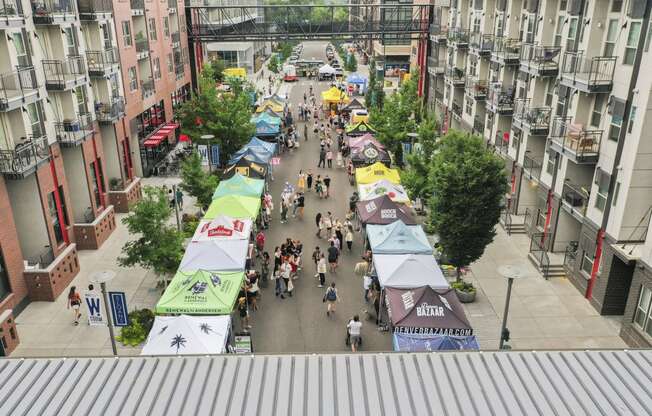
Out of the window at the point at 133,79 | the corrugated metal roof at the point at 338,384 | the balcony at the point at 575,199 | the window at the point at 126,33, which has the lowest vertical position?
the balcony at the point at 575,199

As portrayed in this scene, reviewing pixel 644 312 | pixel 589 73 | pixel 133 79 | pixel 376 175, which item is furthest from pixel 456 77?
pixel 644 312

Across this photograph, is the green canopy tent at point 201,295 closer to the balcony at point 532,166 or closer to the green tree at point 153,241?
the green tree at point 153,241

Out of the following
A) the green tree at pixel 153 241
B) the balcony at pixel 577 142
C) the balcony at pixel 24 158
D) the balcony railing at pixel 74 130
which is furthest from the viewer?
the balcony railing at pixel 74 130

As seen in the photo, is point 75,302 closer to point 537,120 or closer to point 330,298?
point 330,298

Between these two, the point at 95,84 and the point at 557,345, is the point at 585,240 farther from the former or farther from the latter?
the point at 95,84

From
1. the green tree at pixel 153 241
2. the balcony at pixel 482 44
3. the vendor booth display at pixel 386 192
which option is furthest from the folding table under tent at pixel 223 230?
the balcony at pixel 482 44

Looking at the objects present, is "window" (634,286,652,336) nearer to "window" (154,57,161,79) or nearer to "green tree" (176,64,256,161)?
"green tree" (176,64,256,161)

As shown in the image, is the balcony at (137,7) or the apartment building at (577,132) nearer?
the apartment building at (577,132)

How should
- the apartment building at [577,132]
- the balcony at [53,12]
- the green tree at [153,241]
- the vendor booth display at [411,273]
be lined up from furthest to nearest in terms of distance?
the balcony at [53,12] → the green tree at [153,241] → the vendor booth display at [411,273] → the apartment building at [577,132]
